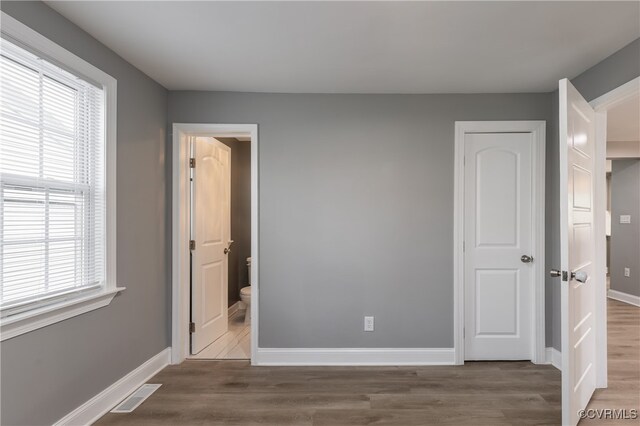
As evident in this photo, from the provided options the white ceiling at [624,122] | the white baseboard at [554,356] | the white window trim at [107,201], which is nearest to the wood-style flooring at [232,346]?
the white window trim at [107,201]

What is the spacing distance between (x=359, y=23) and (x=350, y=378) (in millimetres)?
2515

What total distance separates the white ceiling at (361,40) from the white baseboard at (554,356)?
2259mm

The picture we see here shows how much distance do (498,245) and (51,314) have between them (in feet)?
10.6

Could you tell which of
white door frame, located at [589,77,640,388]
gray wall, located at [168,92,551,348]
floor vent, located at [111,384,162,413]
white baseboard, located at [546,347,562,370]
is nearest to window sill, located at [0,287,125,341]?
floor vent, located at [111,384,162,413]

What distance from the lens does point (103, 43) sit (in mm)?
2160

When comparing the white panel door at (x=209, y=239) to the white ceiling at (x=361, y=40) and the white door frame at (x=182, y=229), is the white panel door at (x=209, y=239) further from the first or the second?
the white ceiling at (x=361, y=40)

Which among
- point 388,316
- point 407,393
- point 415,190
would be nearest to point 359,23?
point 415,190

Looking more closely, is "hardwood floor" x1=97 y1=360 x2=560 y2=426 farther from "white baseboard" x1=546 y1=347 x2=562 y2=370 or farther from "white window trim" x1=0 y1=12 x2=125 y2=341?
"white window trim" x1=0 y1=12 x2=125 y2=341

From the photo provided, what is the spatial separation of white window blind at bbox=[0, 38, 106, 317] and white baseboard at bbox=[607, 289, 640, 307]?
22.6 feet

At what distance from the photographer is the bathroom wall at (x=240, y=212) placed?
4.74 m

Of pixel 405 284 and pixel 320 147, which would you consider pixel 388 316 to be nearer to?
pixel 405 284

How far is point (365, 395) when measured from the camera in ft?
8.00

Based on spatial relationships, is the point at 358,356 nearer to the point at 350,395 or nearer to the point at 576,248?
the point at 350,395

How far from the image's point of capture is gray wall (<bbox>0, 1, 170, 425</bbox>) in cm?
167
